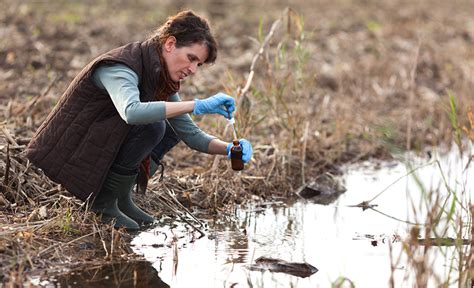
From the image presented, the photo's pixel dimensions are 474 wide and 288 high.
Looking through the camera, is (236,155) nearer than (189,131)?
Yes

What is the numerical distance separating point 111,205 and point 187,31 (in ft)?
3.47

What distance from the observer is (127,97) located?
390 cm

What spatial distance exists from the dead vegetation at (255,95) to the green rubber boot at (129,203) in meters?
0.23

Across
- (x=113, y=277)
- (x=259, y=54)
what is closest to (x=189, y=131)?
(x=113, y=277)

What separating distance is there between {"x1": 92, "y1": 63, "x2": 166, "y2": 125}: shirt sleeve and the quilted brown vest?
0.09m

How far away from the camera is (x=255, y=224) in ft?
16.3

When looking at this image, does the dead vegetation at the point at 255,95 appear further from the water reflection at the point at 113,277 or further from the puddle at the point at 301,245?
the puddle at the point at 301,245

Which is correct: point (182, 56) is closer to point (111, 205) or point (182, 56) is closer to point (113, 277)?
point (111, 205)

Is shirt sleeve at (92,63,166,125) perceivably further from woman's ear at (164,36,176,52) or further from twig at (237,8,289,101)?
twig at (237,8,289,101)

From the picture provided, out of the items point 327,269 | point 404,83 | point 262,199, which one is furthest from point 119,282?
point 404,83

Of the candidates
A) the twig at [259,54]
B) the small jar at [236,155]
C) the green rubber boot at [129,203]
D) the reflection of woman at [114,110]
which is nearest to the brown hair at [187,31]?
the reflection of woman at [114,110]

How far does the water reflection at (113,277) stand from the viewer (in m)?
3.66

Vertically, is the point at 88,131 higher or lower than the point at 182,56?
lower

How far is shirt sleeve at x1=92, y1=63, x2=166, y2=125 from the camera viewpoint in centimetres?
387
